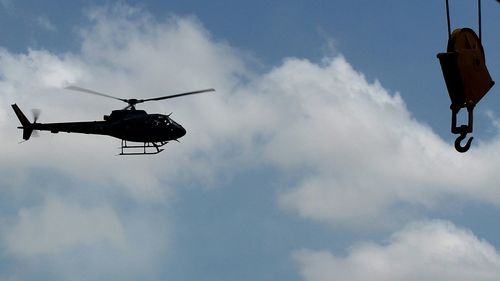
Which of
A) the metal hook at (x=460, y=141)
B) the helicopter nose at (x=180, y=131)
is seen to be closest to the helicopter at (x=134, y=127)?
the helicopter nose at (x=180, y=131)

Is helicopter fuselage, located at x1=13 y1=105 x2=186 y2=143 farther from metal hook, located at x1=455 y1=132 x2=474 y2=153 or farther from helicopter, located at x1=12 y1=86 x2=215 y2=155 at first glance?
metal hook, located at x1=455 y1=132 x2=474 y2=153

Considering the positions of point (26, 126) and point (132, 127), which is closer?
point (132, 127)

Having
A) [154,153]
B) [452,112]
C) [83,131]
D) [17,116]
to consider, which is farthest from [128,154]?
[452,112]

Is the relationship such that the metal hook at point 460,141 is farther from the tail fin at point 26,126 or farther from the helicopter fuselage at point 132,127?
the tail fin at point 26,126

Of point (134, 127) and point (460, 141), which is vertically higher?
point (134, 127)

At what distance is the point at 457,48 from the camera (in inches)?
691

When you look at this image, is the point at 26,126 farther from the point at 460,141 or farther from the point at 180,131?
the point at 460,141

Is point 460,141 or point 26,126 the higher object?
point 26,126

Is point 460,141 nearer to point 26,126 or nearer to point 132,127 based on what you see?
point 132,127

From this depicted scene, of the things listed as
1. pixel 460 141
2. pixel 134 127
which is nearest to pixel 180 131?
pixel 134 127

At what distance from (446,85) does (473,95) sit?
0.74 meters

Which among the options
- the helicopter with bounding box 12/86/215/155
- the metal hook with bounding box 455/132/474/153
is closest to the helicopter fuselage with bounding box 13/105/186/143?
the helicopter with bounding box 12/86/215/155

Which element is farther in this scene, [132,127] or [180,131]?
[180,131]

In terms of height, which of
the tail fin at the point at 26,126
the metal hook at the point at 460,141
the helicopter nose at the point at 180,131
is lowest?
the metal hook at the point at 460,141
